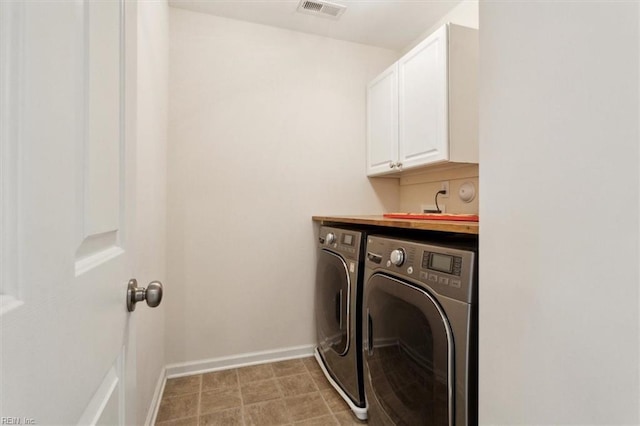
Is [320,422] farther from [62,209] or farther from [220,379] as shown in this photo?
[62,209]

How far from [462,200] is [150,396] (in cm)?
207

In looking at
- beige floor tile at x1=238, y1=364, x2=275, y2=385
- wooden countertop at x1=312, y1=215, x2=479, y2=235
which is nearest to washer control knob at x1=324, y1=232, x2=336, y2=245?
wooden countertop at x1=312, y1=215, x2=479, y2=235

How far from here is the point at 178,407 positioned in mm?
1626

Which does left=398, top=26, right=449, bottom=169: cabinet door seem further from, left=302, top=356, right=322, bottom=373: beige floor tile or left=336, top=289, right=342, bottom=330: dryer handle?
left=302, top=356, right=322, bottom=373: beige floor tile

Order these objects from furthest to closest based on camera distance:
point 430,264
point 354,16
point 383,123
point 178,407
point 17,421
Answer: point 383,123, point 354,16, point 178,407, point 430,264, point 17,421

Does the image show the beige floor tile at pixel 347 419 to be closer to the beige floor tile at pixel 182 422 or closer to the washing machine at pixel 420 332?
the washing machine at pixel 420 332

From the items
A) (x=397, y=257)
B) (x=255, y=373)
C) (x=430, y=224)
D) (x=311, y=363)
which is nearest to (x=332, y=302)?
(x=311, y=363)

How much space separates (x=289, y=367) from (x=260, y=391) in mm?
326

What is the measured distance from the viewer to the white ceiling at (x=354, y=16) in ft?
6.41

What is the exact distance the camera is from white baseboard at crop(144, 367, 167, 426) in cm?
145

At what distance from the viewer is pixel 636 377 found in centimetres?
45

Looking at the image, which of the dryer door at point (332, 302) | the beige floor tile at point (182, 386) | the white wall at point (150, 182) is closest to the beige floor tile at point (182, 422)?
the white wall at point (150, 182)

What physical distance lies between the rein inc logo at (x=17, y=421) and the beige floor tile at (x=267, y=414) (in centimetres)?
150

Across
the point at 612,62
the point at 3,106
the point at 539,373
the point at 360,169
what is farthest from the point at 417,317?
the point at 360,169
